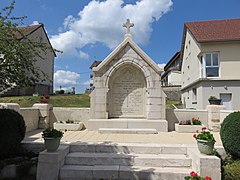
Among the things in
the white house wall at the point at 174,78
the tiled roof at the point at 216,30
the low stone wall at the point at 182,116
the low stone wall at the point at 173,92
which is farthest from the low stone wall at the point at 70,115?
the white house wall at the point at 174,78

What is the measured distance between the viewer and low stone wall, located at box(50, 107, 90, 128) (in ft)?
31.0

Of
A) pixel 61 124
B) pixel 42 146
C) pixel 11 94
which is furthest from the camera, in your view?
pixel 11 94

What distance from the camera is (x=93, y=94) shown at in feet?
29.4

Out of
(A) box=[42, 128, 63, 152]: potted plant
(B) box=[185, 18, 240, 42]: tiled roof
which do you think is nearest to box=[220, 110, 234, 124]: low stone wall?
(A) box=[42, 128, 63, 152]: potted plant

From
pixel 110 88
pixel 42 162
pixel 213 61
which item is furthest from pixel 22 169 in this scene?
pixel 213 61

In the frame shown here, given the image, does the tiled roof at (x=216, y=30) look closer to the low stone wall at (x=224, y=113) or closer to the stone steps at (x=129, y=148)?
the low stone wall at (x=224, y=113)

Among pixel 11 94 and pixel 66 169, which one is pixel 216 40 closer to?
pixel 66 169

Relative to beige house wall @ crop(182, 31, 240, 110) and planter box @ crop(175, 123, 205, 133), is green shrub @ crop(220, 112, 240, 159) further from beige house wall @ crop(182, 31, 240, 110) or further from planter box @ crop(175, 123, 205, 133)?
beige house wall @ crop(182, 31, 240, 110)

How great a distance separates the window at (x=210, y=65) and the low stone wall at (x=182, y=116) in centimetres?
925

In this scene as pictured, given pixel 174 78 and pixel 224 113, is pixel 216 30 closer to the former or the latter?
pixel 224 113

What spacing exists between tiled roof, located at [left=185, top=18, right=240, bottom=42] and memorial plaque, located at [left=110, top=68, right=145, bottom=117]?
1094 cm

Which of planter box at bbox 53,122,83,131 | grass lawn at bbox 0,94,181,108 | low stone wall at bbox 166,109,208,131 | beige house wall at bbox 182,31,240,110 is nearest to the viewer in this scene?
planter box at bbox 53,122,83,131

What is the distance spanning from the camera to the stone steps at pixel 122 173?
431 centimetres

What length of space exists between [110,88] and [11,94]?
2017cm
